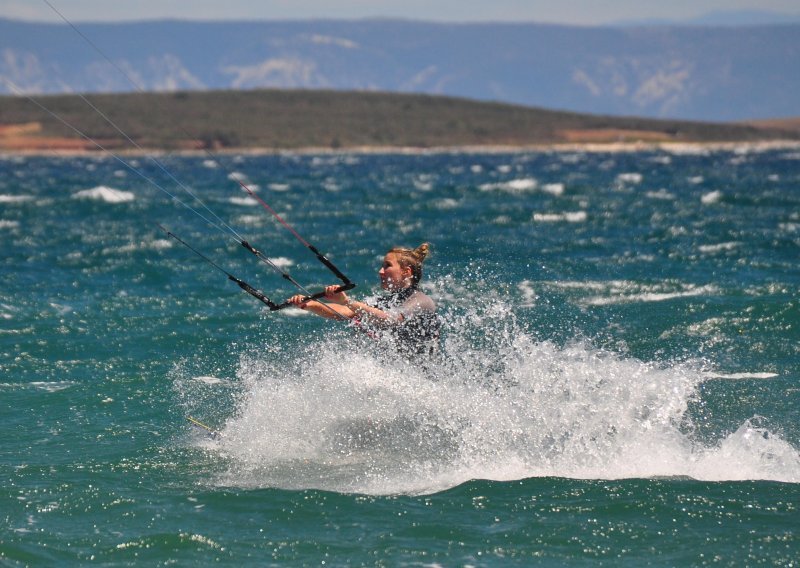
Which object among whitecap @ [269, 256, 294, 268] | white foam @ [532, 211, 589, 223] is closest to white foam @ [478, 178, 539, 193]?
white foam @ [532, 211, 589, 223]

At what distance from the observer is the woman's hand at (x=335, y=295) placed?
8.72m

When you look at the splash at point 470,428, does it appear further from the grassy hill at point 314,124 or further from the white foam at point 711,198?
the grassy hill at point 314,124

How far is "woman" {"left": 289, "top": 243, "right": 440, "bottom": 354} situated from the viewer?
348 inches

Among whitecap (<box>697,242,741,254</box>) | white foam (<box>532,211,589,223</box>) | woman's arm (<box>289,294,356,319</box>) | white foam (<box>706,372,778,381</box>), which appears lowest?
white foam (<box>706,372,778,381</box>)

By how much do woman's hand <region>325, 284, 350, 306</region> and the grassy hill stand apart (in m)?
113

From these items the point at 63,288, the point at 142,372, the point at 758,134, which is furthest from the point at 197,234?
the point at 758,134

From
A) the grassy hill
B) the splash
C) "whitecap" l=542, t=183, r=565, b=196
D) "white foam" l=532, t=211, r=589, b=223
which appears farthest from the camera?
the grassy hill

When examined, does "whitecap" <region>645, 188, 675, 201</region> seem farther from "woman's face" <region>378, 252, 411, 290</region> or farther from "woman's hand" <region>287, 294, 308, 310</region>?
"woman's hand" <region>287, 294, 308, 310</region>

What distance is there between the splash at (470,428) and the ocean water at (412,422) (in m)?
0.02

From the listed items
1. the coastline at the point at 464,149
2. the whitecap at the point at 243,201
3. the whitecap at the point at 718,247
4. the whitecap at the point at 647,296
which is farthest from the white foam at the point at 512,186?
the coastline at the point at 464,149

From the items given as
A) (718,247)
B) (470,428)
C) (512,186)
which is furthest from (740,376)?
(512,186)

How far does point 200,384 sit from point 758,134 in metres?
154

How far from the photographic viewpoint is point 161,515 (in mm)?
7629

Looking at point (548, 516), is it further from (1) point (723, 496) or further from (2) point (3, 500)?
(2) point (3, 500)
